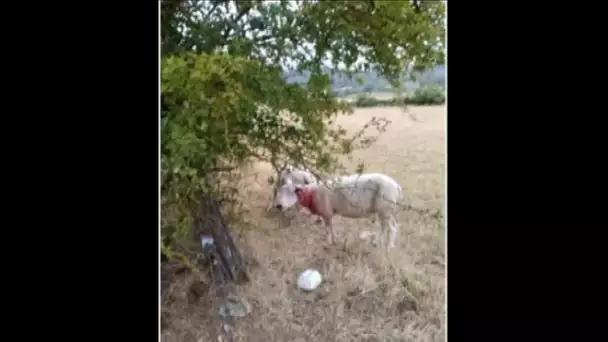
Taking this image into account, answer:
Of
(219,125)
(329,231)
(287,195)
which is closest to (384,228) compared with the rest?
(329,231)

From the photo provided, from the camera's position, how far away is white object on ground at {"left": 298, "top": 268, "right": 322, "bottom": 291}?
1338 mm

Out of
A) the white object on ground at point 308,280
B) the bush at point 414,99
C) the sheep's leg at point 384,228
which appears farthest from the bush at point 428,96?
the white object on ground at point 308,280

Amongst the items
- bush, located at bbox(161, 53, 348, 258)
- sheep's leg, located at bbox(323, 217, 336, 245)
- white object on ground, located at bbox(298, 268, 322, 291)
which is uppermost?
bush, located at bbox(161, 53, 348, 258)

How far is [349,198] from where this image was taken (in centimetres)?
136

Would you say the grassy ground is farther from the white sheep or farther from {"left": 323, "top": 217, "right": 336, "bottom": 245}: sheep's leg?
{"left": 323, "top": 217, "right": 336, "bottom": 245}: sheep's leg

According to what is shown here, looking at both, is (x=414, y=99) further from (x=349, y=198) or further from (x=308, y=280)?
(x=308, y=280)

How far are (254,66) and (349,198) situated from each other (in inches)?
14.3

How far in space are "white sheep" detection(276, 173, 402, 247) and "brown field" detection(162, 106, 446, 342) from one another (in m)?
0.02

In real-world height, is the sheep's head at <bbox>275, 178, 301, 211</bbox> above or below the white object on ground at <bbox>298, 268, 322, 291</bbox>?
above

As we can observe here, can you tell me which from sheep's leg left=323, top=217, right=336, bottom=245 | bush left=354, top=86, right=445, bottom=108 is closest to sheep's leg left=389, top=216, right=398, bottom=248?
sheep's leg left=323, top=217, right=336, bottom=245

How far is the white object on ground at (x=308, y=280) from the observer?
134 cm
